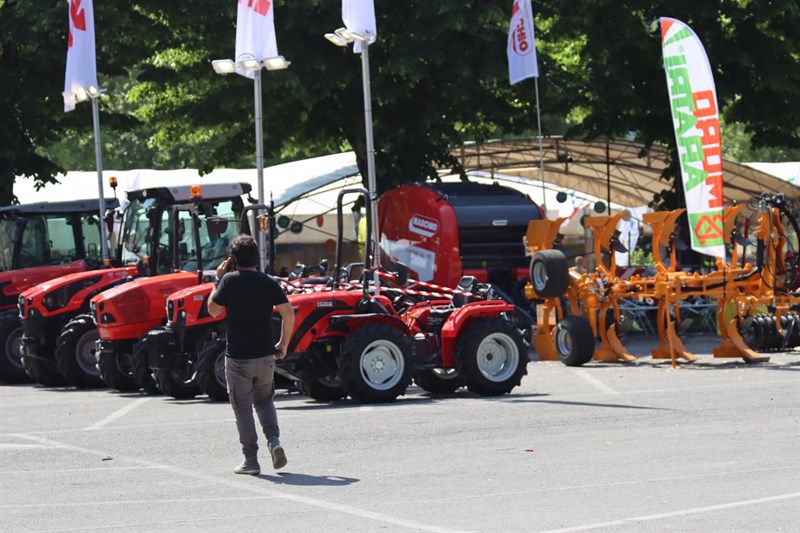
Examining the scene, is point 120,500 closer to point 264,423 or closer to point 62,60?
point 264,423

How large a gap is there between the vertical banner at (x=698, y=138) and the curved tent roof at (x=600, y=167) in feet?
55.8

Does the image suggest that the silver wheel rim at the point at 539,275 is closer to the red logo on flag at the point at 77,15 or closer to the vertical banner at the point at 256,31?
the vertical banner at the point at 256,31

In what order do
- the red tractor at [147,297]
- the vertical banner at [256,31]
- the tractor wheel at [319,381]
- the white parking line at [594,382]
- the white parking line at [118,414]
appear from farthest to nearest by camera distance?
the vertical banner at [256,31] < the red tractor at [147,297] < the white parking line at [594,382] < the tractor wheel at [319,381] < the white parking line at [118,414]

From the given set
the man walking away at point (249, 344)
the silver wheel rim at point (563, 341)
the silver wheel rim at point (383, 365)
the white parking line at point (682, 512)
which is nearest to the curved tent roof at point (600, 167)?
the silver wheel rim at point (563, 341)

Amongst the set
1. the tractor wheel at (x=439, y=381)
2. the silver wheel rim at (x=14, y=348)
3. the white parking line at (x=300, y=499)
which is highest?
the silver wheel rim at (x=14, y=348)

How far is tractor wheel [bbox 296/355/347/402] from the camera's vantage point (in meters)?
16.2

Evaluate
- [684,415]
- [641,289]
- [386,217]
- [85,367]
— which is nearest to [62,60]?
[386,217]

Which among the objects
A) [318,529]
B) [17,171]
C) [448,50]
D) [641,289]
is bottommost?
[318,529]

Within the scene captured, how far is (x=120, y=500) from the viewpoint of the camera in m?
9.80

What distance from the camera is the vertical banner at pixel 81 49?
25.4 metres

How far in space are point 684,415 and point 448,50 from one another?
16461 mm

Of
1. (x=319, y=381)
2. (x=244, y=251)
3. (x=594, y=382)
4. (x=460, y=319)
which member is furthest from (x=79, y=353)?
(x=244, y=251)

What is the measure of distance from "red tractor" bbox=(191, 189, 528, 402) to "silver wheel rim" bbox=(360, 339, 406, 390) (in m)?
0.01

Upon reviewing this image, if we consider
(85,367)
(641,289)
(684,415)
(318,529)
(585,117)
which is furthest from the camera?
(585,117)
